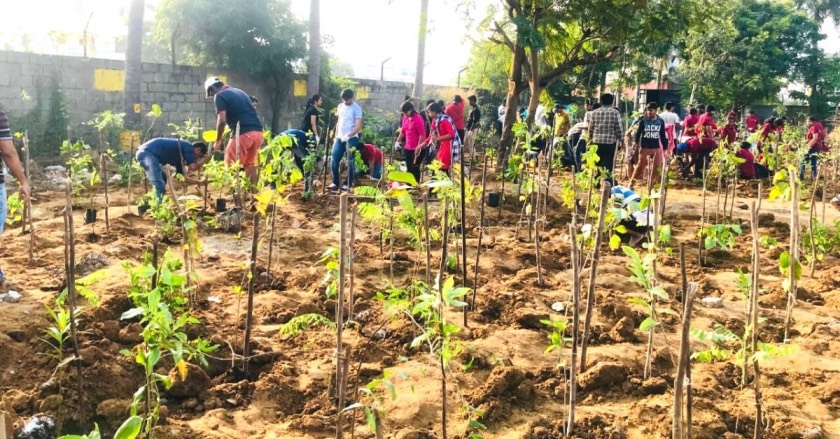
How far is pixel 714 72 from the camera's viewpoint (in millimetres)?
23734

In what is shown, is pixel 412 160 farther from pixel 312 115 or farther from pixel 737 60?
pixel 737 60

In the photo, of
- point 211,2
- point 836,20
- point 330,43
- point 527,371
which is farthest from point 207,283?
point 836,20

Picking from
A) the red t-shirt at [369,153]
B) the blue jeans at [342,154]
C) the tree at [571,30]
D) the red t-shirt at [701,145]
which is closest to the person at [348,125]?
the blue jeans at [342,154]

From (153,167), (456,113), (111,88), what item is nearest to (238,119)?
(153,167)

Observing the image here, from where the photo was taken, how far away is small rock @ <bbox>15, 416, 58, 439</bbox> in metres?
3.12

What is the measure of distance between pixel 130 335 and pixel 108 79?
959cm

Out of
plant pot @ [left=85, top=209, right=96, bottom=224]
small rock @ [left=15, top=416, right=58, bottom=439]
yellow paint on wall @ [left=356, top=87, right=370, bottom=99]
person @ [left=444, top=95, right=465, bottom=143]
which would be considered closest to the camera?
small rock @ [left=15, top=416, right=58, bottom=439]

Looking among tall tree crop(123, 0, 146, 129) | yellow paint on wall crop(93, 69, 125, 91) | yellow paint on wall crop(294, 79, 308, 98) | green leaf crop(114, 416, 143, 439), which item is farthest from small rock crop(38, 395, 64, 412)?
yellow paint on wall crop(294, 79, 308, 98)

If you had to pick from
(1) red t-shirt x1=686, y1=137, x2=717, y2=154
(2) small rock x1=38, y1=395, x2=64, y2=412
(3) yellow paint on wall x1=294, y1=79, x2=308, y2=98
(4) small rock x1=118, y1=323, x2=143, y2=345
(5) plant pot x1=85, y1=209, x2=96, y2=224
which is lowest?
(2) small rock x1=38, y1=395, x2=64, y2=412

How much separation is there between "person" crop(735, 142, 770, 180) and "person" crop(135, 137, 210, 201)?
26.8 feet

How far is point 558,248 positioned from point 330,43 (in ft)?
36.1

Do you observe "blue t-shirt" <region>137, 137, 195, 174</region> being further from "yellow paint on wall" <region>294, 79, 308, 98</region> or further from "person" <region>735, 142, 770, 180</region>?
"yellow paint on wall" <region>294, 79, 308, 98</region>

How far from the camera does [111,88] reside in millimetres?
12414

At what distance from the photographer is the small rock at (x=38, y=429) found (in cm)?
312
